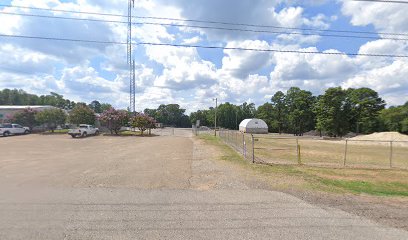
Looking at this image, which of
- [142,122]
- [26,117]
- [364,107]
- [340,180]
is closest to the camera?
[340,180]

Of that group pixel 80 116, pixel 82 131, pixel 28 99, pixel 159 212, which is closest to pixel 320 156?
pixel 159 212

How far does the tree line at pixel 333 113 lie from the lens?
239ft

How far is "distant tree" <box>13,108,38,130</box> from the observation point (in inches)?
2104

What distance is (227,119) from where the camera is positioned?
437 ft

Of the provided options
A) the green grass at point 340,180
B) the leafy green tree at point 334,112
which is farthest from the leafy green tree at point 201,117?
the green grass at point 340,180

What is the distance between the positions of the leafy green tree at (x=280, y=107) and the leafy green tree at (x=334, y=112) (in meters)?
18.5

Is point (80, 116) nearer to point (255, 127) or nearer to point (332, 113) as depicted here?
point (255, 127)

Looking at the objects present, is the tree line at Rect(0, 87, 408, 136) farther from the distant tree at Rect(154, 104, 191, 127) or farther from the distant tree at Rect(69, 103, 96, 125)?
the distant tree at Rect(154, 104, 191, 127)

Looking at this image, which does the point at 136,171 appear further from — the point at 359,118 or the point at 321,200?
the point at 359,118

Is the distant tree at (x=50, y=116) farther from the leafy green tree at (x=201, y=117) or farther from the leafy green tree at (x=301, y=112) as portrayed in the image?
the leafy green tree at (x=201, y=117)

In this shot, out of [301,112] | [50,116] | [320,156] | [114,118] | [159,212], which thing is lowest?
[320,156]

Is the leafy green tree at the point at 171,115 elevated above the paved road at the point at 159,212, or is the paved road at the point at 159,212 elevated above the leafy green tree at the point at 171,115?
the leafy green tree at the point at 171,115

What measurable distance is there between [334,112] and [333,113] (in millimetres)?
529

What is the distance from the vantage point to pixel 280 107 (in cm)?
9781
